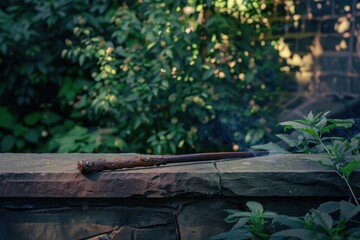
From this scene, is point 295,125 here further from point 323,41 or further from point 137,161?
point 323,41

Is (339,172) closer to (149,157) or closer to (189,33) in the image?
(149,157)

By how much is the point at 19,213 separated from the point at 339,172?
4.13 ft

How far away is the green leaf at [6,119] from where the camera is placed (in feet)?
15.4

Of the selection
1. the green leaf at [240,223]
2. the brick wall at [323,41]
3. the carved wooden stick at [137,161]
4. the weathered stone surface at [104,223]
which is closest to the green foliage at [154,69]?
the brick wall at [323,41]

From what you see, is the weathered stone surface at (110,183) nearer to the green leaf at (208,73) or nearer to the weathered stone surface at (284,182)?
the weathered stone surface at (284,182)

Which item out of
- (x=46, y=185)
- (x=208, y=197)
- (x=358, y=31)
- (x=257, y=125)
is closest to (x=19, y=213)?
(x=46, y=185)

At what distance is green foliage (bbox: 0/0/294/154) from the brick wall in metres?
0.54

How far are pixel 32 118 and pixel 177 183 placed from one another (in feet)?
8.99

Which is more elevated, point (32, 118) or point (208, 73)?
point (208, 73)

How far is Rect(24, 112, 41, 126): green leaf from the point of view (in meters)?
4.74

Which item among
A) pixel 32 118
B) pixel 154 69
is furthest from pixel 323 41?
pixel 32 118

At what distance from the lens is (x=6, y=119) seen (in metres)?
4.74

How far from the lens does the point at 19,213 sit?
7.86ft

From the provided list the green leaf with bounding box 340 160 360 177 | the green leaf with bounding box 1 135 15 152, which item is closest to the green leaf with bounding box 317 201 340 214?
the green leaf with bounding box 340 160 360 177
